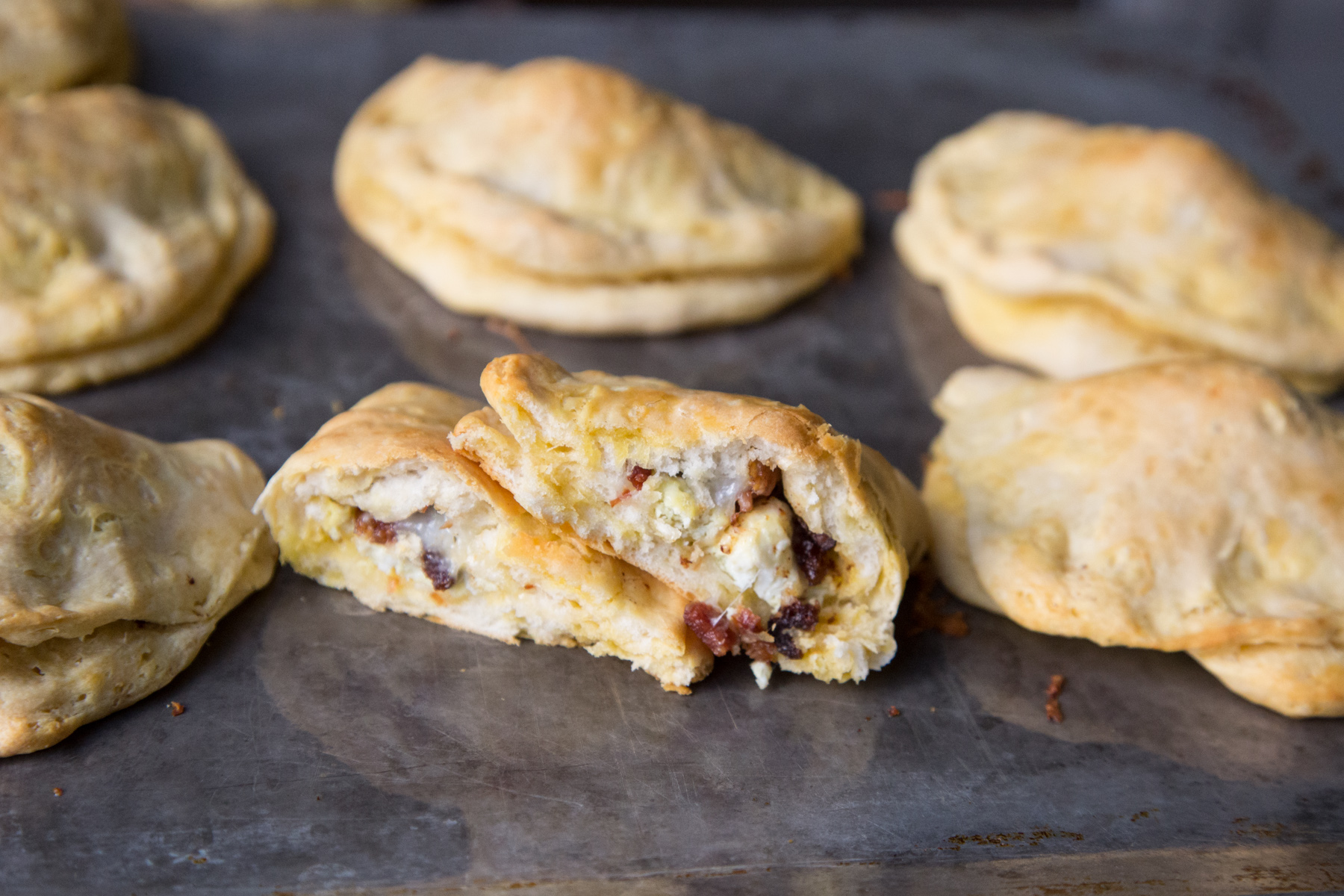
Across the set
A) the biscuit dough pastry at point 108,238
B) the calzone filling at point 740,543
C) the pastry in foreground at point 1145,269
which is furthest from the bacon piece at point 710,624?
the biscuit dough pastry at point 108,238

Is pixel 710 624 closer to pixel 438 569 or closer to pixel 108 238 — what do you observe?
pixel 438 569

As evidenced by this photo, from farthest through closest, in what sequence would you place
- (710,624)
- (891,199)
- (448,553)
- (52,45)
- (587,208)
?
(891,199), (52,45), (587,208), (448,553), (710,624)

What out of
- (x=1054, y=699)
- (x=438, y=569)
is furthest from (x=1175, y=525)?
(x=438, y=569)

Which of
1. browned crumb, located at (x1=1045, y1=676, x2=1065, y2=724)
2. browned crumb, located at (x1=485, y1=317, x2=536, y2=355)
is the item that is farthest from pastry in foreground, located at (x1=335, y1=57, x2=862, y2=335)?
browned crumb, located at (x1=1045, y1=676, x2=1065, y2=724)

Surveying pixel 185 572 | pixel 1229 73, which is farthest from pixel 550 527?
pixel 1229 73

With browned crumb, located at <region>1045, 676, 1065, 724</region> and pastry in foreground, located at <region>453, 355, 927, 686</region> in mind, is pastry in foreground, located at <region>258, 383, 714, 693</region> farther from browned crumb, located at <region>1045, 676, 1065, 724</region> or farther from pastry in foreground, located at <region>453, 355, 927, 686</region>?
browned crumb, located at <region>1045, 676, 1065, 724</region>

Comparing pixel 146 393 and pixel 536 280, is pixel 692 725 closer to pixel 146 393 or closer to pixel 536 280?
pixel 536 280
